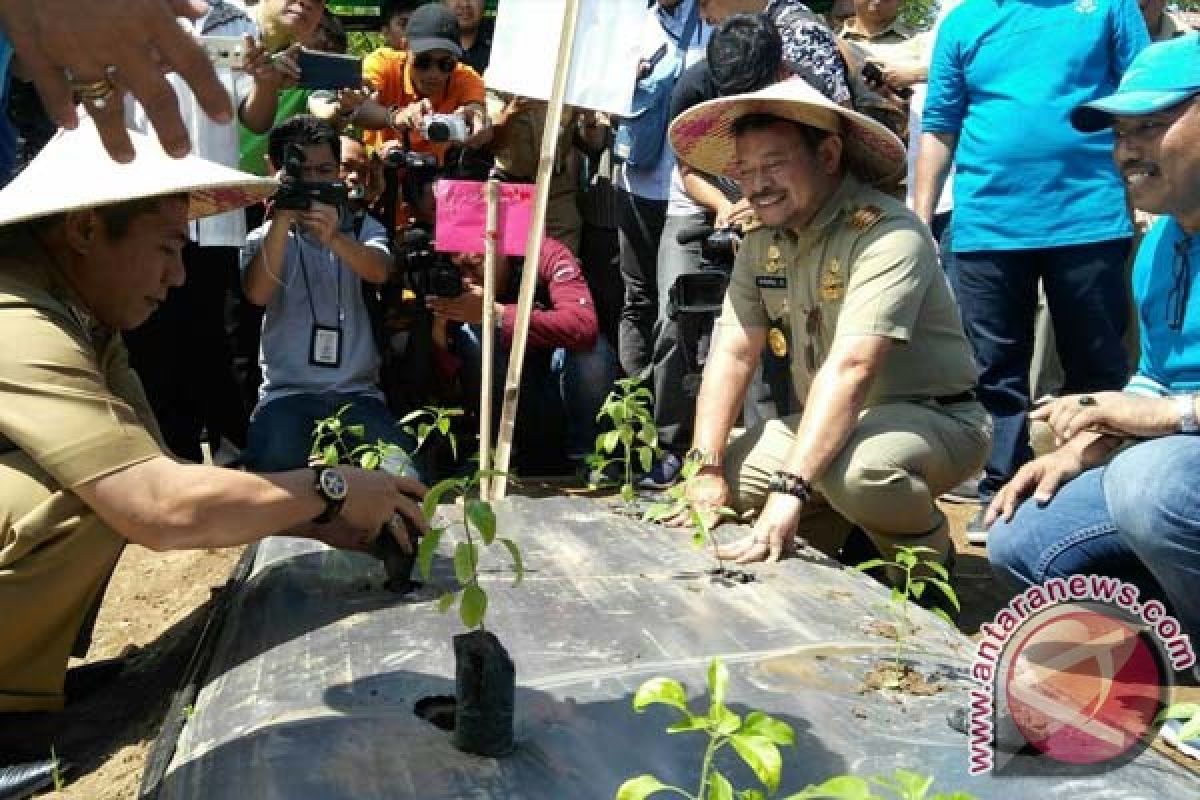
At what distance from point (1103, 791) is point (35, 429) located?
1710 millimetres

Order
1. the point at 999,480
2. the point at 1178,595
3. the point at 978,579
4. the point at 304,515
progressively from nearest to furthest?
the point at 304,515
the point at 1178,595
the point at 978,579
the point at 999,480

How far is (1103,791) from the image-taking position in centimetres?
175

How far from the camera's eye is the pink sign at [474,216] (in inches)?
160

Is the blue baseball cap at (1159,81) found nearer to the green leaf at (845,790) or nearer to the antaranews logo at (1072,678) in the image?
the antaranews logo at (1072,678)

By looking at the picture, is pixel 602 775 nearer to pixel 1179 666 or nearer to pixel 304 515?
pixel 304 515

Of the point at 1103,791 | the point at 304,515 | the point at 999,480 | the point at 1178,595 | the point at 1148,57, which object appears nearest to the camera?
the point at 1103,791

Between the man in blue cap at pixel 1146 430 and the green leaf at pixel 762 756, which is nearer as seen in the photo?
the green leaf at pixel 762 756

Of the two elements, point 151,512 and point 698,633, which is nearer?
point 151,512

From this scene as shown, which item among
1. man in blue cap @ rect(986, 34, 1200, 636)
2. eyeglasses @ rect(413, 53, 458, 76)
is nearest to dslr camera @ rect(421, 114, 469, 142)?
eyeglasses @ rect(413, 53, 458, 76)

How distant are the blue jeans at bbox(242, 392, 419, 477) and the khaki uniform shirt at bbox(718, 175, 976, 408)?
1.22 metres

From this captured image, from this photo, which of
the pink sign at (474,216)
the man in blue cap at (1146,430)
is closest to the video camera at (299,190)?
the pink sign at (474,216)

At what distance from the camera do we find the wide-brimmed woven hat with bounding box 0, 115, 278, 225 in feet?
7.34

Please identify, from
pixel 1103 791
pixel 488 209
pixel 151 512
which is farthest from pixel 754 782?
pixel 488 209

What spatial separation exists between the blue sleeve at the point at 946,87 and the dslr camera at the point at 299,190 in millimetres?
1960
